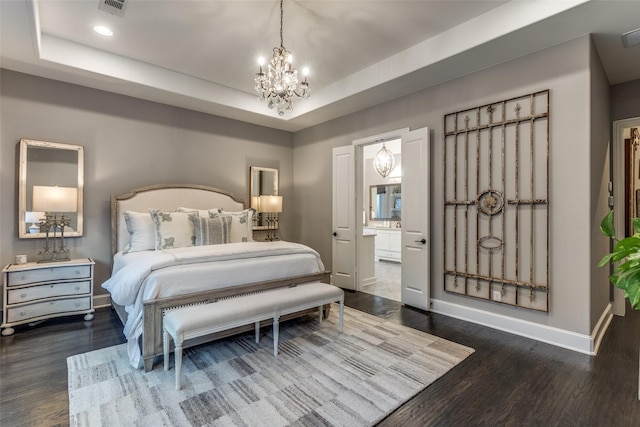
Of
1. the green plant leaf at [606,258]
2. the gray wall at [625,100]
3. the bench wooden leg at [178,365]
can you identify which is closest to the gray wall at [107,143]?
the bench wooden leg at [178,365]

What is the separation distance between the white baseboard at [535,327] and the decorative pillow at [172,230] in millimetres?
3196

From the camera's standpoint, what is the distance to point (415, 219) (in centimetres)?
402

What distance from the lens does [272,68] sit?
2893 mm

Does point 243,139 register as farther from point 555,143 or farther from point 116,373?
point 555,143

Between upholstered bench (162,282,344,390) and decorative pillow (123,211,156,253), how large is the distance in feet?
5.42

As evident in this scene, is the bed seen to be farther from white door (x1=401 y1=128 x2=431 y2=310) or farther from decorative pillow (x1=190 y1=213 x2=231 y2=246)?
white door (x1=401 y1=128 x2=431 y2=310)

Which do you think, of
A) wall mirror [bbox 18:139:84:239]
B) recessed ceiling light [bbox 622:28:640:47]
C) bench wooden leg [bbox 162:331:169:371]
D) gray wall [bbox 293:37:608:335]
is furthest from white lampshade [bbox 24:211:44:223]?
recessed ceiling light [bbox 622:28:640:47]

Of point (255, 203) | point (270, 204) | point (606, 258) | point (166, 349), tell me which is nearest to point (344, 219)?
point (270, 204)

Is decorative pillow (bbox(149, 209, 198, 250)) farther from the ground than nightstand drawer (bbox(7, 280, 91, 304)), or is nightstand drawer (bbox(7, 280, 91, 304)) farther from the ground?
decorative pillow (bbox(149, 209, 198, 250))

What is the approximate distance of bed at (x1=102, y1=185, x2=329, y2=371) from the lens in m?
2.52

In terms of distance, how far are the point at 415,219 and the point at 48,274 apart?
4262mm

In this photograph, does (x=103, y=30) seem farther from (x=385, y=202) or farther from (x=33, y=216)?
(x=385, y=202)

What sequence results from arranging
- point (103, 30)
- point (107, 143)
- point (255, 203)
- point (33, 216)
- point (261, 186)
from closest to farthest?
1. point (103, 30)
2. point (33, 216)
3. point (107, 143)
4. point (255, 203)
5. point (261, 186)

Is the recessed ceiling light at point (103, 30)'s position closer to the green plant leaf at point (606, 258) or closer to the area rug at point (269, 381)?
the area rug at point (269, 381)
